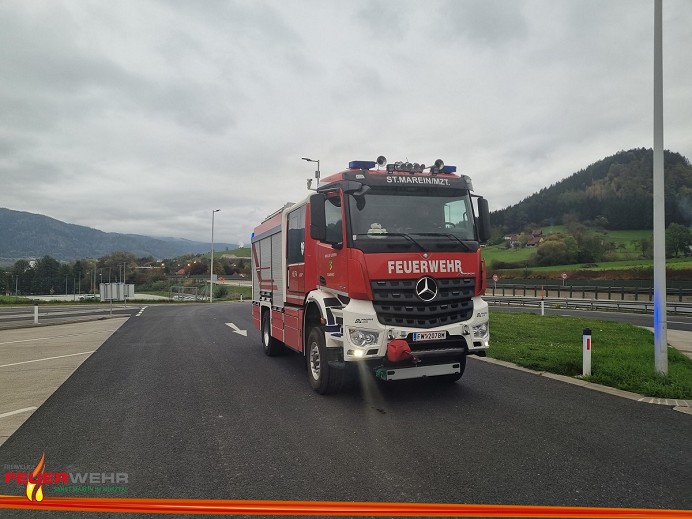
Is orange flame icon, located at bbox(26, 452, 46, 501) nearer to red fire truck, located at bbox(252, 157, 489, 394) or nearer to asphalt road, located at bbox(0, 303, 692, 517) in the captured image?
asphalt road, located at bbox(0, 303, 692, 517)

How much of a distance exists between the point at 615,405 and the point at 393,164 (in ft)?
15.1

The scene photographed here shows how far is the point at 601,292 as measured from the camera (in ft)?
137

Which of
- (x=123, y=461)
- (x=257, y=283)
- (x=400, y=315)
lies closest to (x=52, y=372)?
(x=257, y=283)

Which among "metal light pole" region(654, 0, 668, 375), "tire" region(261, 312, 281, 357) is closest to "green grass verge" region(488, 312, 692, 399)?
"metal light pole" region(654, 0, 668, 375)

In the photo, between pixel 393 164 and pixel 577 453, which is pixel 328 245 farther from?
pixel 577 453

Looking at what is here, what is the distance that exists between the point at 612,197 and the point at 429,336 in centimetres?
9804

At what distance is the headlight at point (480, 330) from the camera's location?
6.45 meters

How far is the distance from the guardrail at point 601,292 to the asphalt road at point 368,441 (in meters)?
27.4

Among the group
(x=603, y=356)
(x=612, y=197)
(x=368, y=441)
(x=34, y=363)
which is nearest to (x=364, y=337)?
(x=368, y=441)

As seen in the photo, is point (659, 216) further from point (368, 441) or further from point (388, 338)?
point (368, 441)

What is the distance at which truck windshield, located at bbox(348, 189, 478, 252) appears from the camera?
6.20 metres

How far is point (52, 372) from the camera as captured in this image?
28.9ft

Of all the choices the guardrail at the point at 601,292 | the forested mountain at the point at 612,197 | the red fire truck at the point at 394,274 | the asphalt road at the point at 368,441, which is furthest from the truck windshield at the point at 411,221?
the forested mountain at the point at 612,197

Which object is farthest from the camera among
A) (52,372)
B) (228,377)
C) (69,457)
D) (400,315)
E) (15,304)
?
(15,304)
